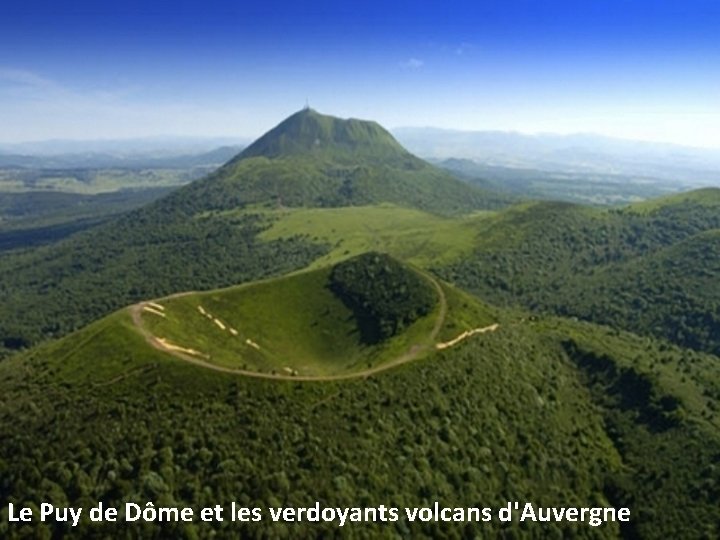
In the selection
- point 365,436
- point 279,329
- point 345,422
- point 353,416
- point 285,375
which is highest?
point 279,329

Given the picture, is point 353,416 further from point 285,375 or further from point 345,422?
point 285,375

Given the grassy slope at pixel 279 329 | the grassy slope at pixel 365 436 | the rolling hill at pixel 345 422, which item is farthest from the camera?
the grassy slope at pixel 279 329

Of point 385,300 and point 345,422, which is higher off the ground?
point 385,300

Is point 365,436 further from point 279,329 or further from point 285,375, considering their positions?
point 279,329

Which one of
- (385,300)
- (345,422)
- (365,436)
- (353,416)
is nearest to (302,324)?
(385,300)

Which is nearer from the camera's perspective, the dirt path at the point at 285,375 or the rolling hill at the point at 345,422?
the rolling hill at the point at 345,422

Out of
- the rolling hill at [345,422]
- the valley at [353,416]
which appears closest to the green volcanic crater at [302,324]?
the valley at [353,416]

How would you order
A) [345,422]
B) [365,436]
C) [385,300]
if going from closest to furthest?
1. [365,436]
2. [345,422]
3. [385,300]

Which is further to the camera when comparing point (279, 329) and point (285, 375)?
point (279, 329)

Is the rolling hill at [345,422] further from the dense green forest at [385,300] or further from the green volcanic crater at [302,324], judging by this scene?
the dense green forest at [385,300]

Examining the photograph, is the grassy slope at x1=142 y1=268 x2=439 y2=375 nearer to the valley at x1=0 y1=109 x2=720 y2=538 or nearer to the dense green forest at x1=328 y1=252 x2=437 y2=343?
the valley at x1=0 y1=109 x2=720 y2=538

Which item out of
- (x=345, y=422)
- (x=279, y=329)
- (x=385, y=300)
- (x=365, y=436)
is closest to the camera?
(x=365, y=436)
